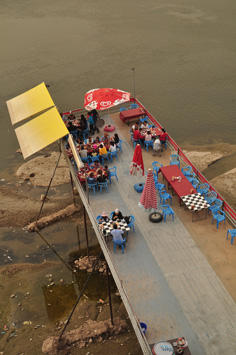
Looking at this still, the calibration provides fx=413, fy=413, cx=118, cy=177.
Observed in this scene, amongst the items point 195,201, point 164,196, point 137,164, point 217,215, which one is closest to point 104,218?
point 164,196

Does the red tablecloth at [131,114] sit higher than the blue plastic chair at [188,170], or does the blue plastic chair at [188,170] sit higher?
the red tablecloth at [131,114]

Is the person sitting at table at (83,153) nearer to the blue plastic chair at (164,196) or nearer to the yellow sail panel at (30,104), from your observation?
the yellow sail panel at (30,104)

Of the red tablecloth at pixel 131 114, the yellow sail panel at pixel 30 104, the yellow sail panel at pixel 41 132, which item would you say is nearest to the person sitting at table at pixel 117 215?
the yellow sail panel at pixel 41 132

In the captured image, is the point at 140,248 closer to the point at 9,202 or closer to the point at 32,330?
the point at 32,330

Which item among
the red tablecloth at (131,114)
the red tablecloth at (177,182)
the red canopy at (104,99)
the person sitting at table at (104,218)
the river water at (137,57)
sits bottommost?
the river water at (137,57)

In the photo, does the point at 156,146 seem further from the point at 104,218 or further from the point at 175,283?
the point at 175,283

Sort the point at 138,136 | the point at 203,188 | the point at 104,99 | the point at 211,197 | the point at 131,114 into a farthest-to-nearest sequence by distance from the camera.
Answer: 1. the point at 131,114
2. the point at 104,99
3. the point at 138,136
4. the point at 203,188
5. the point at 211,197

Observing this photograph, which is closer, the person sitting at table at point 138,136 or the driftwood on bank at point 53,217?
the person sitting at table at point 138,136
